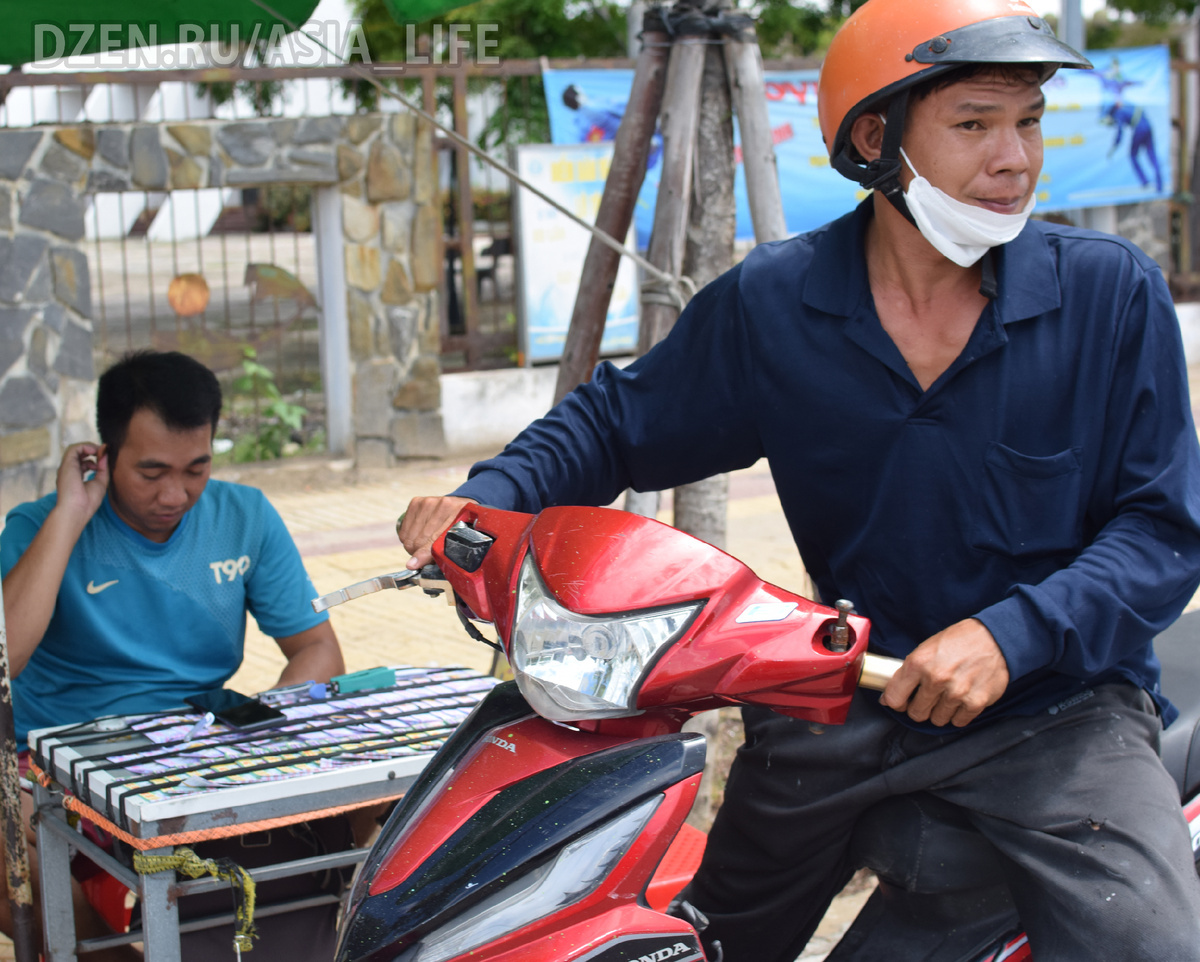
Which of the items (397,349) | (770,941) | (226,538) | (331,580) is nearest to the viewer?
(770,941)

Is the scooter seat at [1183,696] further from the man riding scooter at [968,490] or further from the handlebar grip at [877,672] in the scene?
the handlebar grip at [877,672]

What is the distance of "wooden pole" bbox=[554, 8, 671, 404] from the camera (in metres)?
3.36

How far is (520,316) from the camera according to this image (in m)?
8.80

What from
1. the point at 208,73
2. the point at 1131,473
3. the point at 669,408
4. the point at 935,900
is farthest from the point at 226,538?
the point at 208,73

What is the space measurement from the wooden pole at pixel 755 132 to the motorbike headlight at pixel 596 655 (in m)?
2.08

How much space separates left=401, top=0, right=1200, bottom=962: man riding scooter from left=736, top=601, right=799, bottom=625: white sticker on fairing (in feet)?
0.49

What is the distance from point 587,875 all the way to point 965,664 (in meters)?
0.48

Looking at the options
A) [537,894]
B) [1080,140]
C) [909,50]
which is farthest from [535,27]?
[537,894]

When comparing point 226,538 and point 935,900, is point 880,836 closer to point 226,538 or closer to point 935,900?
point 935,900

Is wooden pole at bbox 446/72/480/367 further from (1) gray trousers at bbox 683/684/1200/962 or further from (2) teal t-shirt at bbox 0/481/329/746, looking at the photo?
(1) gray trousers at bbox 683/684/1200/962

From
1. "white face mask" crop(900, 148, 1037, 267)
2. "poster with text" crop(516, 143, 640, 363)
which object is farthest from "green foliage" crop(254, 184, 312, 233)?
"white face mask" crop(900, 148, 1037, 267)

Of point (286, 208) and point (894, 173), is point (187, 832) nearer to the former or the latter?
point (894, 173)

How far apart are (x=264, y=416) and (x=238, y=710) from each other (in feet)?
21.8

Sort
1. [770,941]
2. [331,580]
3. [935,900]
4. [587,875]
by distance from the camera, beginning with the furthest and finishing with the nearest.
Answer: [331,580]
[770,941]
[935,900]
[587,875]
